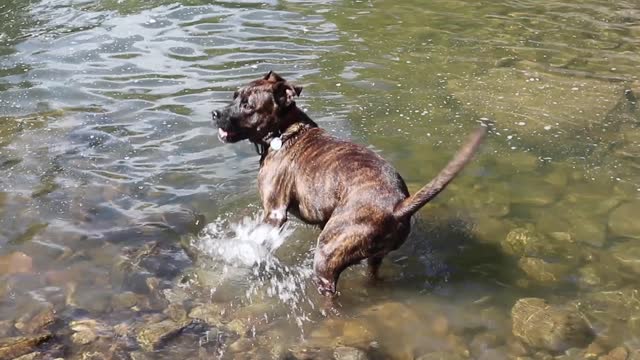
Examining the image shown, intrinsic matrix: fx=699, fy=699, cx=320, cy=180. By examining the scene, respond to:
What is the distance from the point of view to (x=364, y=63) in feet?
34.9

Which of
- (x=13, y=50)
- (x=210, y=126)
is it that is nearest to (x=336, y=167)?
(x=210, y=126)

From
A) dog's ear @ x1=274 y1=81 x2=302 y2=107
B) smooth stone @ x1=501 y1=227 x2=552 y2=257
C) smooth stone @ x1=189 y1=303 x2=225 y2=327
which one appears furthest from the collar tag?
smooth stone @ x1=501 y1=227 x2=552 y2=257

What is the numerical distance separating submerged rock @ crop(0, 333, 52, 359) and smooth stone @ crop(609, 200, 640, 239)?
16.5ft

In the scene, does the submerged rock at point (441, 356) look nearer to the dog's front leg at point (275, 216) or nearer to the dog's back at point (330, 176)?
the dog's back at point (330, 176)

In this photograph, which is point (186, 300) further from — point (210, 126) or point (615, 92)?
point (615, 92)

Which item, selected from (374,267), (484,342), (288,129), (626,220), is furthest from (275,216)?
(626,220)

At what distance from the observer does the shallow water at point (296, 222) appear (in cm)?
564

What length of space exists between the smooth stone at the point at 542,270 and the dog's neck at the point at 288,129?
228 cm

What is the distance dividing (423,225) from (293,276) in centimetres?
141

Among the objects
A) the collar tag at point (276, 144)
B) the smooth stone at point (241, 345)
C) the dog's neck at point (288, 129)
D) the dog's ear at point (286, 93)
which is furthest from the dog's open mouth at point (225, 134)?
the smooth stone at point (241, 345)

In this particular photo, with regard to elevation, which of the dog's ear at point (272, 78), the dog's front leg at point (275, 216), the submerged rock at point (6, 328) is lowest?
the submerged rock at point (6, 328)

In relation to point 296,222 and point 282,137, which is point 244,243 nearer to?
point 296,222

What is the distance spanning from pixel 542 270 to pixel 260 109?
2.90 metres

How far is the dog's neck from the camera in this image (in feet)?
21.1
